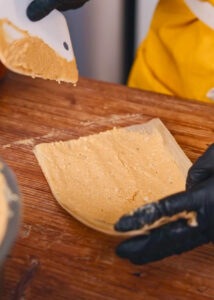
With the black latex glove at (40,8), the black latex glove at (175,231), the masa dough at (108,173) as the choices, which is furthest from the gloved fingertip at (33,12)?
the black latex glove at (175,231)

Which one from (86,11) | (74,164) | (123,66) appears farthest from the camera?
(123,66)

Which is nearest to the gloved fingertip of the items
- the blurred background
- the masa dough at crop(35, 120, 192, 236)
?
the masa dough at crop(35, 120, 192, 236)

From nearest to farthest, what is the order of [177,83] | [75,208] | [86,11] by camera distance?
[75,208]
[177,83]
[86,11]

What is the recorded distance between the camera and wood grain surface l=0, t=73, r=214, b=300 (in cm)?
79

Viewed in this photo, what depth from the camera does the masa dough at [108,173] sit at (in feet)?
2.99

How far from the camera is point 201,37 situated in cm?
124

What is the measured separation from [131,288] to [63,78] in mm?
427

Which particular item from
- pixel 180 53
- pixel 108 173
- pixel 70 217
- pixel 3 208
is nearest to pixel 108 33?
pixel 180 53

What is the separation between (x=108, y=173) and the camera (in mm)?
996

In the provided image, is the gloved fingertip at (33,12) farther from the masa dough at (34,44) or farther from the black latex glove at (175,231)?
the black latex glove at (175,231)

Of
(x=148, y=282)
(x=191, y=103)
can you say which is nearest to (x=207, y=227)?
(x=148, y=282)

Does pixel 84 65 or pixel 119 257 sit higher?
pixel 119 257

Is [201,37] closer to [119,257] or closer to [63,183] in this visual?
[63,183]

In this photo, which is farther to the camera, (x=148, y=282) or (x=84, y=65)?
(x=84, y=65)
